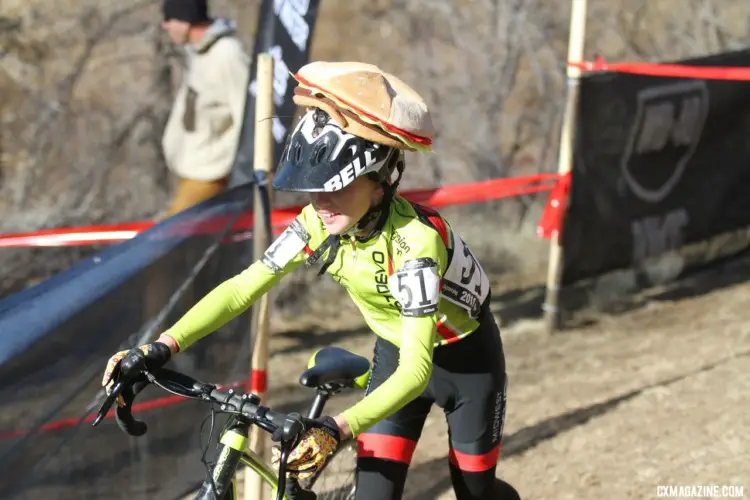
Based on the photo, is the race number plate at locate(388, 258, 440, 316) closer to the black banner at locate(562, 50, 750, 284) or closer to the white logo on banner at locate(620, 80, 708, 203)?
the black banner at locate(562, 50, 750, 284)

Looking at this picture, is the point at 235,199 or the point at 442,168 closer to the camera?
the point at 235,199

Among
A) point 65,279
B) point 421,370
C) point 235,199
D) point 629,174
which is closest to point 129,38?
point 629,174

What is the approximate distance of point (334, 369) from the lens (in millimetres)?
3672

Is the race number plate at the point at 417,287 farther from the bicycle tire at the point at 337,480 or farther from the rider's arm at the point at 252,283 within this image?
the bicycle tire at the point at 337,480

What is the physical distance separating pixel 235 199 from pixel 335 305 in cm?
409

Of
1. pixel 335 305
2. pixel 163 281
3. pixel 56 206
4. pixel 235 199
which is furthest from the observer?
pixel 56 206

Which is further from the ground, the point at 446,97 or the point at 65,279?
the point at 65,279

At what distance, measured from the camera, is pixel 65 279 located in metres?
3.60

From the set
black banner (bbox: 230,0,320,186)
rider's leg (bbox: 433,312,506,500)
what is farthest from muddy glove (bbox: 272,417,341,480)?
black banner (bbox: 230,0,320,186)

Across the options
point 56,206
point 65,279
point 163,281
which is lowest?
point 56,206

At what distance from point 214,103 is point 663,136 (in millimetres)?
3472

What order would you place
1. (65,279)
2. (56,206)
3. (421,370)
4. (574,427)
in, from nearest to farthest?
(421,370) < (65,279) < (574,427) < (56,206)

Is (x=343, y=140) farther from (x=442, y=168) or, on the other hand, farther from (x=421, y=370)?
(x=442, y=168)

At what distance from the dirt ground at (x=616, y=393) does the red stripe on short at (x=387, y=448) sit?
1649 mm
